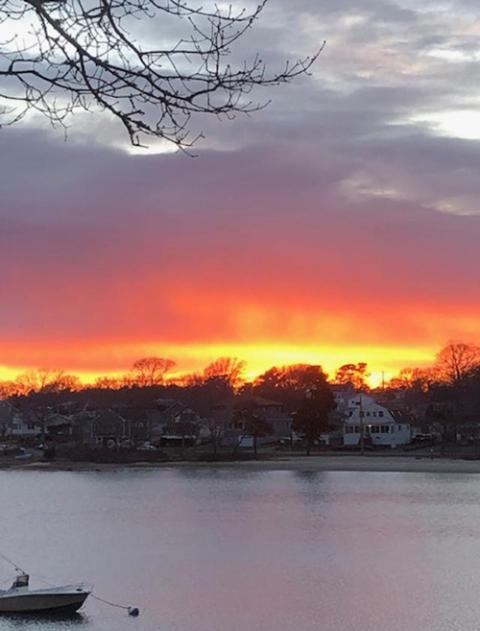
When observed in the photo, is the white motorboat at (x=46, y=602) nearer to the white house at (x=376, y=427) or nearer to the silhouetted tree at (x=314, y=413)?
the silhouetted tree at (x=314, y=413)

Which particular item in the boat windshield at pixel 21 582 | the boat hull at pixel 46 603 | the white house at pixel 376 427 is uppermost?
the white house at pixel 376 427

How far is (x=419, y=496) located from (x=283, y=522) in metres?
16.6

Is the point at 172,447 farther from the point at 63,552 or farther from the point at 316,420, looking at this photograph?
the point at 63,552

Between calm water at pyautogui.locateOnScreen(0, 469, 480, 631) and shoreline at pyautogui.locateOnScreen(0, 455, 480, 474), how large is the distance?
419 inches

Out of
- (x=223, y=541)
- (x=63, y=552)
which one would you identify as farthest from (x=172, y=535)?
(x=63, y=552)

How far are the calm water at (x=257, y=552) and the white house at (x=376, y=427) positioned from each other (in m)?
33.8

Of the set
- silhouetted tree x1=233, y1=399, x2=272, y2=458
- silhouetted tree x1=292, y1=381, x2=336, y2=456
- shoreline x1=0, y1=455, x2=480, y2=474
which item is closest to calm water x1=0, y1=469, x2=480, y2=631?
shoreline x1=0, y1=455, x2=480, y2=474

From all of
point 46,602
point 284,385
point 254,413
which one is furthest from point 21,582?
point 284,385

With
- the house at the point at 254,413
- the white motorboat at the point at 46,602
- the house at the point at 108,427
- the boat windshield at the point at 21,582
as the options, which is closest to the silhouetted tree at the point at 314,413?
the house at the point at 254,413

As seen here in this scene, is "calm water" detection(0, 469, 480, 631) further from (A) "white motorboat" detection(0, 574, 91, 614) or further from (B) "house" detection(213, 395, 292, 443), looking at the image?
(B) "house" detection(213, 395, 292, 443)

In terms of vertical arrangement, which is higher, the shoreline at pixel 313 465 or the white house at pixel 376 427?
the white house at pixel 376 427

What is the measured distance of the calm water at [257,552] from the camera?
2706 cm

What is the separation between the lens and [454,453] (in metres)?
93.8

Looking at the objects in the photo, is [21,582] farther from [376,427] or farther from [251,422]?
[376,427]
